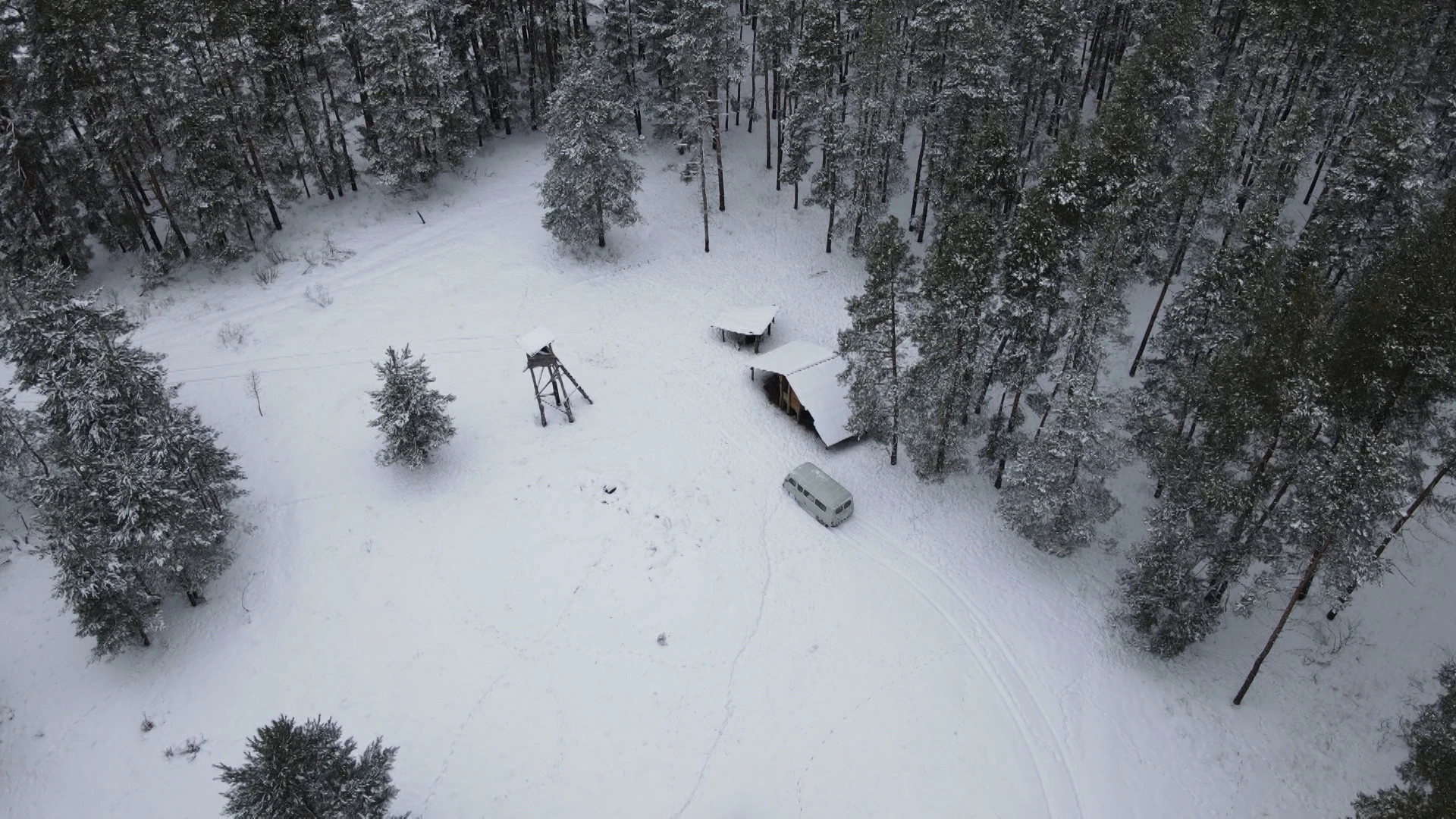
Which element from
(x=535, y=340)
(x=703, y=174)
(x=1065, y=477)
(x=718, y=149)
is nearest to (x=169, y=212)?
(x=535, y=340)

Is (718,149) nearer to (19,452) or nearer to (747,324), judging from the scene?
(747,324)

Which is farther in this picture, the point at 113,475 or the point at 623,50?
the point at 623,50

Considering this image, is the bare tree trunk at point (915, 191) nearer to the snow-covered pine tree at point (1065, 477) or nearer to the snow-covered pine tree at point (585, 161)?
the snow-covered pine tree at point (585, 161)

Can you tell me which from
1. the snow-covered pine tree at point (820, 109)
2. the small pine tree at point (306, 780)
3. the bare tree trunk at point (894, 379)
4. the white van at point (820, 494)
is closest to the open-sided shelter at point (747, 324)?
the bare tree trunk at point (894, 379)

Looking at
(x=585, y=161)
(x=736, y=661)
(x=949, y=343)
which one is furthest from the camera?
(x=585, y=161)

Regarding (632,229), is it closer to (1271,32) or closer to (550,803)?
(550,803)

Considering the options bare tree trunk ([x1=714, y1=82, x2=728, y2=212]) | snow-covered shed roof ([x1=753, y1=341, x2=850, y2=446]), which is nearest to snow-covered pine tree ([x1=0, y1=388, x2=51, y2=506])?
snow-covered shed roof ([x1=753, y1=341, x2=850, y2=446])

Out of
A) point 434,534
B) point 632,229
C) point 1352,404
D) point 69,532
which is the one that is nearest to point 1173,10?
point 1352,404
